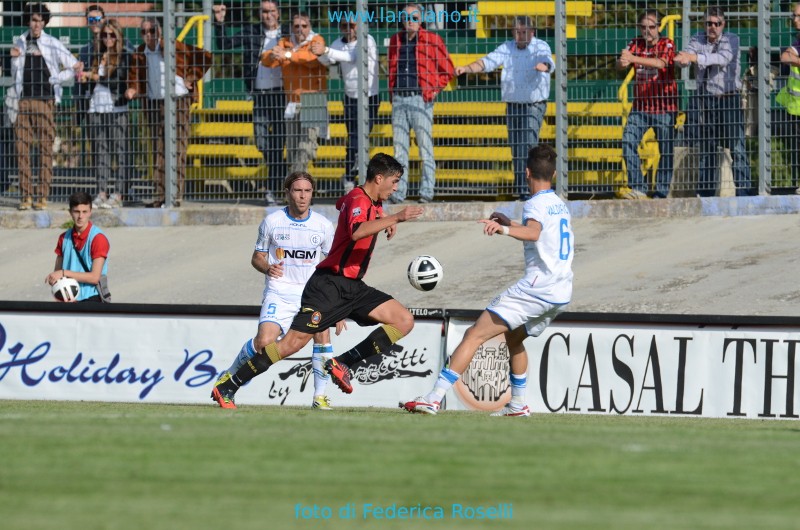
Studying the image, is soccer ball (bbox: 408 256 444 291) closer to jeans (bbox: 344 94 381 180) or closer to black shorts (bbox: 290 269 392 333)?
black shorts (bbox: 290 269 392 333)

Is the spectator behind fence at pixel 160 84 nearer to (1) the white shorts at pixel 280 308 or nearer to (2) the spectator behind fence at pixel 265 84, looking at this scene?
(2) the spectator behind fence at pixel 265 84

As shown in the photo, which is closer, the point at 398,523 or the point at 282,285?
the point at 398,523

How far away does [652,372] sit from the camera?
12516mm

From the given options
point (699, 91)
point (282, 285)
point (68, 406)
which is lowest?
point (68, 406)

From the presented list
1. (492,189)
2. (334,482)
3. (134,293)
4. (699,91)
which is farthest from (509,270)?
(334,482)

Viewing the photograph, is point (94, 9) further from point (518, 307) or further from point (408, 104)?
point (518, 307)

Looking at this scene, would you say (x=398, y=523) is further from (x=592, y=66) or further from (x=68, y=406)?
(x=592, y=66)

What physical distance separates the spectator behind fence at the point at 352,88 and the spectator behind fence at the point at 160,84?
2045 mm

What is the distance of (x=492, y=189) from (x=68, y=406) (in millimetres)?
7273

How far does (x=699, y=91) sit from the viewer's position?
55.5 feet

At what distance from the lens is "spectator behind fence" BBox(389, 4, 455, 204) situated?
1762 centimetres

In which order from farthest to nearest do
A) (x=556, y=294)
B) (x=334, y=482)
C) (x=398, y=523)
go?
(x=556, y=294)
(x=334, y=482)
(x=398, y=523)

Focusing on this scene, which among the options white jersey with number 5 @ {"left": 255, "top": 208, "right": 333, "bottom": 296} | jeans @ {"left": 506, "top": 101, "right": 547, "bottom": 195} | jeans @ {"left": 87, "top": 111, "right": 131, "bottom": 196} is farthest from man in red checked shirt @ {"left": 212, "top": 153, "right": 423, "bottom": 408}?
jeans @ {"left": 87, "top": 111, "right": 131, "bottom": 196}

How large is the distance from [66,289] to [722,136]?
7796 mm
